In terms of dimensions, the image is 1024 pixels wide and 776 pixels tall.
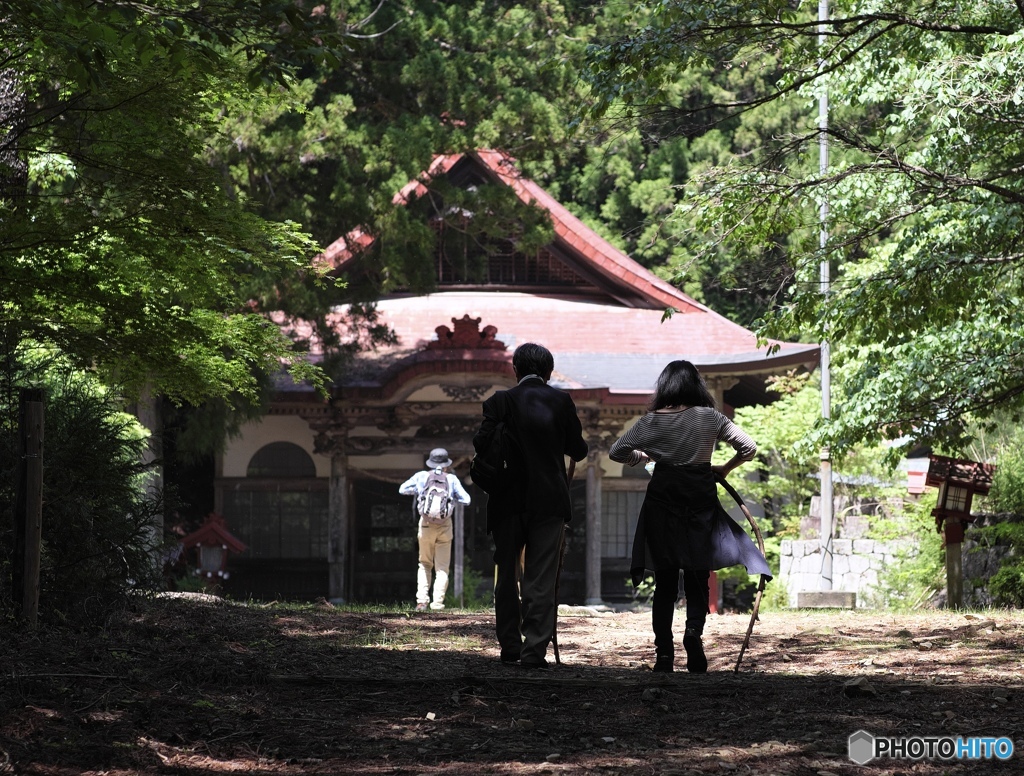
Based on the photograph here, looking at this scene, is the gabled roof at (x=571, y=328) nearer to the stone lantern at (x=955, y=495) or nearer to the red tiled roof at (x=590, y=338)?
the red tiled roof at (x=590, y=338)

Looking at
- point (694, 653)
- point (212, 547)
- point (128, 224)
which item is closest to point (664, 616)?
point (694, 653)

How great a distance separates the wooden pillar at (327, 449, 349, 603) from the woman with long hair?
465 inches

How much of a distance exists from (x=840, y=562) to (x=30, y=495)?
13090 mm

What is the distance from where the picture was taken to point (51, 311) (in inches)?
316

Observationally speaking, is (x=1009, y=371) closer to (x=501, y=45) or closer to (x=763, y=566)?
(x=763, y=566)

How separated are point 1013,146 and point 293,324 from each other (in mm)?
9199

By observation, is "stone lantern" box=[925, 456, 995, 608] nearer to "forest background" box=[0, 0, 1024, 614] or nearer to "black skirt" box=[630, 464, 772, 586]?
"forest background" box=[0, 0, 1024, 614]

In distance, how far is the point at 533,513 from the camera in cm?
649

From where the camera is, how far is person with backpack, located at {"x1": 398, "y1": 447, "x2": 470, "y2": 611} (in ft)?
43.3

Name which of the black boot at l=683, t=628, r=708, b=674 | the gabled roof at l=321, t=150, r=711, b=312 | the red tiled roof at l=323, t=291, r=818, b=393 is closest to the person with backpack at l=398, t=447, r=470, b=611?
the red tiled roof at l=323, t=291, r=818, b=393

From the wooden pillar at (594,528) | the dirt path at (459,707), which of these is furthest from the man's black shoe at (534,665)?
the wooden pillar at (594,528)

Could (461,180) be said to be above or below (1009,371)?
above

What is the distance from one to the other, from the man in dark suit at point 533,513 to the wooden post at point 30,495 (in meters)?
2.25

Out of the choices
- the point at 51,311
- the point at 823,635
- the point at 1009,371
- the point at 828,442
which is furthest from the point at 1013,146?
the point at 51,311
